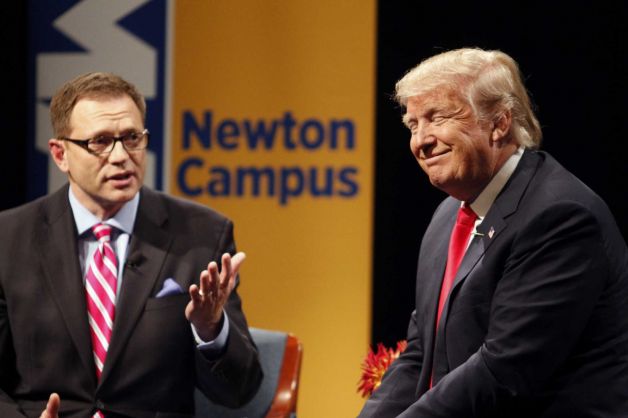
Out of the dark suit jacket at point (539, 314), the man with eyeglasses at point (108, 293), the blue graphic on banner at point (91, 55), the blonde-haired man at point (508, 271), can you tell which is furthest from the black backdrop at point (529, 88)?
the dark suit jacket at point (539, 314)

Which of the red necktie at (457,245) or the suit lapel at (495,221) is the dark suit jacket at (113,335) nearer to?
the red necktie at (457,245)

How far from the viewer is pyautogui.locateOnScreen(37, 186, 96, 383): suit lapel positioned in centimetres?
330

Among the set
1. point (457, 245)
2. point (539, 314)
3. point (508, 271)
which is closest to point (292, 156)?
point (457, 245)

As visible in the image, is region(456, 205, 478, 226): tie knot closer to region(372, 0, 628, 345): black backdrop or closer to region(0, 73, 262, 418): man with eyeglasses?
region(0, 73, 262, 418): man with eyeglasses

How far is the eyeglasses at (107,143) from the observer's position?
342cm

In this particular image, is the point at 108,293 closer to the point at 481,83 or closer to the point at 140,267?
the point at 140,267

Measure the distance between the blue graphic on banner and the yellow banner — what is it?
93 millimetres

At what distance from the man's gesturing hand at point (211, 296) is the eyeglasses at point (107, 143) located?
→ 55 cm

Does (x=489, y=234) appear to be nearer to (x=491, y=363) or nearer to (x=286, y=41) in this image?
(x=491, y=363)

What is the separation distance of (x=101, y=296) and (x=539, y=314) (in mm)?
1435

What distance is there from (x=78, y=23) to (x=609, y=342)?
149 inches

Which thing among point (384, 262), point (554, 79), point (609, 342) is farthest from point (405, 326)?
point (609, 342)

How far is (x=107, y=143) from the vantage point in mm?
3436

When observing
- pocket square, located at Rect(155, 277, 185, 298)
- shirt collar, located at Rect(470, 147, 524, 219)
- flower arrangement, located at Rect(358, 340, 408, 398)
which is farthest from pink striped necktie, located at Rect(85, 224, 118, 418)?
shirt collar, located at Rect(470, 147, 524, 219)
